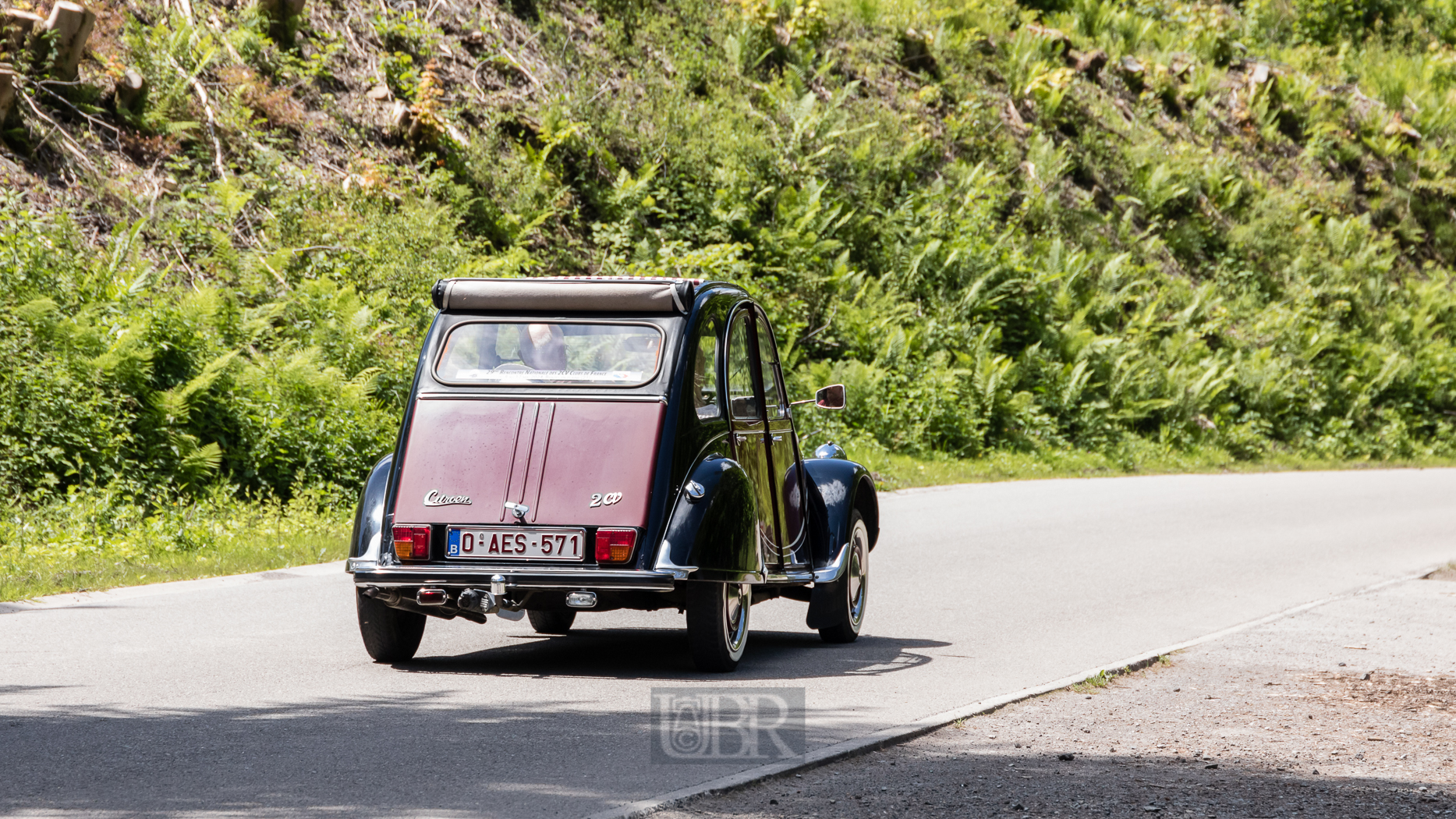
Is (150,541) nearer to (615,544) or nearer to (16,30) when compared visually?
(615,544)

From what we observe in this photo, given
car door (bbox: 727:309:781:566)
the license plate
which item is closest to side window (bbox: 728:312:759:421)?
car door (bbox: 727:309:781:566)

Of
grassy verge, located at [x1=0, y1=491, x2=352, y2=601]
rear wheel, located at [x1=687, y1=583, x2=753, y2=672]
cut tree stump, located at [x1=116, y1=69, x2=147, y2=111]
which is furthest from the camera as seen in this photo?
cut tree stump, located at [x1=116, y1=69, x2=147, y2=111]

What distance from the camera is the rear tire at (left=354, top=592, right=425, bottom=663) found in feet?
26.4

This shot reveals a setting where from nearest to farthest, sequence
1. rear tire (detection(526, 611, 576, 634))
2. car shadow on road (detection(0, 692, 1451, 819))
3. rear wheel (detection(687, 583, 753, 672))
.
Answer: car shadow on road (detection(0, 692, 1451, 819)) < rear wheel (detection(687, 583, 753, 672)) < rear tire (detection(526, 611, 576, 634))

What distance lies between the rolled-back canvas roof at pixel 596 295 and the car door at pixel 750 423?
0.60 meters

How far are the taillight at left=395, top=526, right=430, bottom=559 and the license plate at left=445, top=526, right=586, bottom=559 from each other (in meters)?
0.12

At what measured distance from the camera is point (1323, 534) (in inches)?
653

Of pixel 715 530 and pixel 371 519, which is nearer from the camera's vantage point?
pixel 715 530

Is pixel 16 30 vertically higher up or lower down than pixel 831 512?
higher up

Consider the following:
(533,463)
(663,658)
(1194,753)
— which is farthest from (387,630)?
(1194,753)

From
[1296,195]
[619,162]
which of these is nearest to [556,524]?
[619,162]

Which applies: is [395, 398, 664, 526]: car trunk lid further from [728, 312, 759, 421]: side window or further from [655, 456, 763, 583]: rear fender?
[728, 312, 759, 421]: side window

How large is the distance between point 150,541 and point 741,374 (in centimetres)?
598

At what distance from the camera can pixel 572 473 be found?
7.72m
